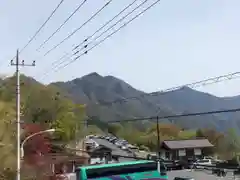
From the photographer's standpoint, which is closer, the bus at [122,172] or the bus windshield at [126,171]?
the bus at [122,172]

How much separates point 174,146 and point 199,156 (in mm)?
6715

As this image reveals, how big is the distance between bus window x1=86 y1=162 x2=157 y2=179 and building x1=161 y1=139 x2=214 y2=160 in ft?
135

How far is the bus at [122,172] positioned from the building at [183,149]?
4116 centimetres

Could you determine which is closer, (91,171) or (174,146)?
A: (91,171)

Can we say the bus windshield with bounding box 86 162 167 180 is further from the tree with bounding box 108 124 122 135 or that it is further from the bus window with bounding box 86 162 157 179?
the tree with bounding box 108 124 122 135

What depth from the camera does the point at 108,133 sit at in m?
103

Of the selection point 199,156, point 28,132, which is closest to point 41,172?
point 28,132

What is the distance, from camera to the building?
64.8 metres

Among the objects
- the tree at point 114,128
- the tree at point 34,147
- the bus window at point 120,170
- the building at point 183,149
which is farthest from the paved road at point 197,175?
the tree at point 114,128

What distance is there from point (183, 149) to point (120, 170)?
44.2 meters

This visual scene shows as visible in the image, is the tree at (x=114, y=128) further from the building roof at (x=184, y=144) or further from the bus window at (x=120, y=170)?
the bus window at (x=120, y=170)

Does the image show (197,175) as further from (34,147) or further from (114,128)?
(114,128)

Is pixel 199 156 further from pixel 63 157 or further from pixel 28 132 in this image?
pixel 28 132

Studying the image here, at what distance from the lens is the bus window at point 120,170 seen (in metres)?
22.2
